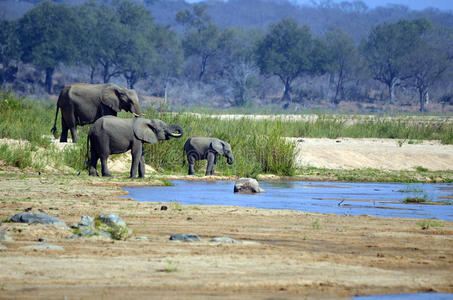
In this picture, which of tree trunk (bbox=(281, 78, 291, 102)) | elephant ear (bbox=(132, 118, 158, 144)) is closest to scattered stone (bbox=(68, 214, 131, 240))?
elephant ear (bbox=(132, 118, 158, 144))

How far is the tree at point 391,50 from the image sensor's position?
262 feet

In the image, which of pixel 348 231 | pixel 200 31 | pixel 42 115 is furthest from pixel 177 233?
pixel 200 31

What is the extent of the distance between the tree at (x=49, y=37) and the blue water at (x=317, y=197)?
5394cm

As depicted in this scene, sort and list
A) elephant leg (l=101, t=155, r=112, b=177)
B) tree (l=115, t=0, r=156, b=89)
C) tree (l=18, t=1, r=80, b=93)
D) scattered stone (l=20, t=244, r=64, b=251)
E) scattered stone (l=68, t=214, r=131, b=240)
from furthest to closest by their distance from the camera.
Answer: tree (l=115, t=0, r=156, b=89), tree (l=18, t=1, r=80, b=93), elephant leg (l=101, t=155, r=112, b=177), scattered stone (l=68, t=214, r=131, b=240), scattered stone (l=20, t=244, r=64, b=251)

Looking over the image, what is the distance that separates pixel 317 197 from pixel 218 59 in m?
72.2

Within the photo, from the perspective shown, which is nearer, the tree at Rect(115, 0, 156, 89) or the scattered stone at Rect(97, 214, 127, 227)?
the scattered stone at Rect(97, 214, 127, 227)

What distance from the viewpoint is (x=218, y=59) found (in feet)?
287

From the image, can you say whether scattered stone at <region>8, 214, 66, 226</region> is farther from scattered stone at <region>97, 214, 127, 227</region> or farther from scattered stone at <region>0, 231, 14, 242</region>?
scattered stone at <region>0, 231, 14, 242</region>

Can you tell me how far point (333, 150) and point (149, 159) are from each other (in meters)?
8.30

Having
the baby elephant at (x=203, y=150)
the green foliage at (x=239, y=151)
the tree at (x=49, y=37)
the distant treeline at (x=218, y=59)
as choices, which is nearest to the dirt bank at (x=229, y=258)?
the baby elephant at (x=203, y=150)

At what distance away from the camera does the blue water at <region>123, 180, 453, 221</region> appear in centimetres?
1389

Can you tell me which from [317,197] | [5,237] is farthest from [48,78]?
[5,237]

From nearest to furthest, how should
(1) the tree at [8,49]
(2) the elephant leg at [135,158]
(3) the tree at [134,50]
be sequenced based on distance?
1. (2) the elephant leg at [135,158]
2. (1) the tree at [8,49]
3. (3) the tree at [134,50]

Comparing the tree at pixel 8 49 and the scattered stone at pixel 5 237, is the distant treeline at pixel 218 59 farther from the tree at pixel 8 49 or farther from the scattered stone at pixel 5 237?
the scattered stone at pixel 5 237
